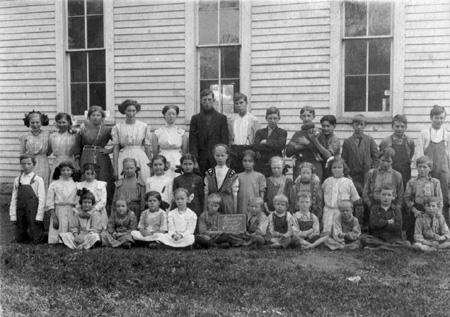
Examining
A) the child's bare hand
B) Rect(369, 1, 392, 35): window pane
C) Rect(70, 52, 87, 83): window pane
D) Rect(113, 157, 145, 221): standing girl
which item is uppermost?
Rect(369, 1, 392, 35): window pane

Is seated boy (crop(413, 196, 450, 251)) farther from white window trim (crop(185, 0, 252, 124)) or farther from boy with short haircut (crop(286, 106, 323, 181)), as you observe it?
white window trim (crop(185, 0, 252, 124))

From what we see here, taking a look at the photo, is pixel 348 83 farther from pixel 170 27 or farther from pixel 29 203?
pixel 29 203

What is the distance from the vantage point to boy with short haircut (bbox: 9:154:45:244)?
6918 millimetres

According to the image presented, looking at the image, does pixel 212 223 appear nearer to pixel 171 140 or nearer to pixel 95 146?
pixel 171 140

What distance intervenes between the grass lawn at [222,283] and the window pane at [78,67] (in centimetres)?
464

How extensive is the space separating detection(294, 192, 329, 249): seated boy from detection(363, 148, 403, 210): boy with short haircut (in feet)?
2.51

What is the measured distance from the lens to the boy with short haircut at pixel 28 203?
6918 millimetres

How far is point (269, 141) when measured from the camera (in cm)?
699

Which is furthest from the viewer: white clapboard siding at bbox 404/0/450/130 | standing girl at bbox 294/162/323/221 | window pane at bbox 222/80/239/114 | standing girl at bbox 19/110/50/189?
window pane at bbox 222/80/239/114

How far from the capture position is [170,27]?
923 centimetres

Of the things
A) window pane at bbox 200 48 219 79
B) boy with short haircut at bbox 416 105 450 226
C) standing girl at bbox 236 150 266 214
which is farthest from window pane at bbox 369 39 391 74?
standing girl at bbox 236 150 266 214

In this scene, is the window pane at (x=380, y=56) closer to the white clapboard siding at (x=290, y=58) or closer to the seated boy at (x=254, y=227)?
the white clapboard siding at (x=290, y=58)

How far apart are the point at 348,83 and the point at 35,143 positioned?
486 cm

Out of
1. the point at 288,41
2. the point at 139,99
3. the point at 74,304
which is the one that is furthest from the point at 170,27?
the point at 74,304
